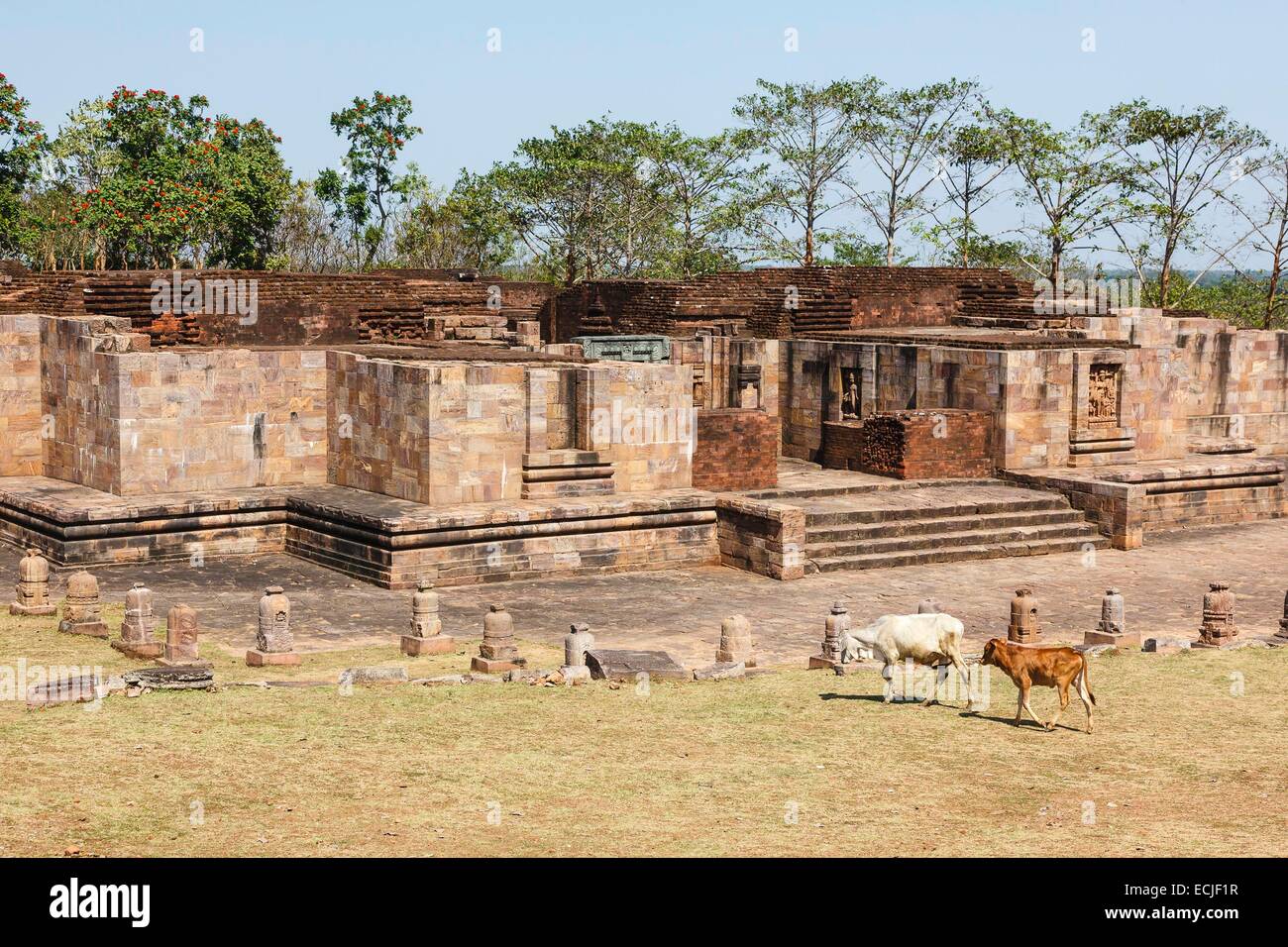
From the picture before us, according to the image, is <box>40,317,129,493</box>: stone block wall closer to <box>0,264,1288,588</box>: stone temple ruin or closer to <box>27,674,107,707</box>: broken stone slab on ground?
<box>0,264,1288,588</box>: stone temple ruin

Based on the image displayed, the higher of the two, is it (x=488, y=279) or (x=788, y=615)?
(x=488, y=279)

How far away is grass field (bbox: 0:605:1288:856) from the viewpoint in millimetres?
8828

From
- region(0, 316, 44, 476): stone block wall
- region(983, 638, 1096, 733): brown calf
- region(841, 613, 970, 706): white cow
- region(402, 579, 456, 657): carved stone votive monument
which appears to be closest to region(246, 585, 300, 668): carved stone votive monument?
region(402, 579, 456, 657): carved stone votive monument

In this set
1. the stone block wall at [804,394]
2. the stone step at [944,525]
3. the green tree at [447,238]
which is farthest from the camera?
the green tree at [447,238]

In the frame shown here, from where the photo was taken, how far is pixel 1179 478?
76.1ft

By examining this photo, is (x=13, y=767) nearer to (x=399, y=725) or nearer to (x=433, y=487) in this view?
(x=399, y=725)

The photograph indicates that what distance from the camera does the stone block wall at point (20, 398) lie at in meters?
21.7

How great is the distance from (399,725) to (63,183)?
30.0 meters

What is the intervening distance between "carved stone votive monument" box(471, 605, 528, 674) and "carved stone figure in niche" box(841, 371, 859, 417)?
1319cm

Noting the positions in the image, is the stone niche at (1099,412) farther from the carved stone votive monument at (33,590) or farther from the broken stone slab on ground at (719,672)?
the carved stone votive monument at (33,590)

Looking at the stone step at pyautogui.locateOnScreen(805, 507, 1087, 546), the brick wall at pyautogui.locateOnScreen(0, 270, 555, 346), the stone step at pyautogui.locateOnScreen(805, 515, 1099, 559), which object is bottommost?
the stone step at pyautogui.locateOnScreen(805, 515, 1099, 559)

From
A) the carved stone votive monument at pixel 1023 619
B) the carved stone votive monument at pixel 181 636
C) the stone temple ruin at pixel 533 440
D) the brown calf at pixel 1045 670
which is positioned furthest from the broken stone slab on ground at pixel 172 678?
the carved stone votive monument at pixel 1023 619

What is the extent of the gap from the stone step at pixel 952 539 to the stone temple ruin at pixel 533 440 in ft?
0.14
